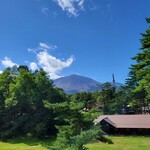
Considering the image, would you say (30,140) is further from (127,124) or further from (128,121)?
(128,121)

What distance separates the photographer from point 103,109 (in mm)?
74688

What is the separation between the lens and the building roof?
47.2 metres

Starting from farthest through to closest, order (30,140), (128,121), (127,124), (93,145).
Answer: (128,121) → (127,124) → (30,140) → (93,145)

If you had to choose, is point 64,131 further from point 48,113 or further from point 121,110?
point 121,110

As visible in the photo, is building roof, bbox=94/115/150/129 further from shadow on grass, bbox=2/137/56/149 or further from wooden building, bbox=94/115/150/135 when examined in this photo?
shadow on grass, bbox=2/137/56/149

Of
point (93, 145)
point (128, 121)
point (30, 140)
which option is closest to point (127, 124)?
point (128, 121)

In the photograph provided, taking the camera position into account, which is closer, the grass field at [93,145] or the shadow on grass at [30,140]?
the grass field at [93,145]

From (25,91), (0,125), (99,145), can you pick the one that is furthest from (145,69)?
(0,125)

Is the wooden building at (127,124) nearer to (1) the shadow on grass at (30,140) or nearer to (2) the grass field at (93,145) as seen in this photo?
(2) the grass field at (93,145)

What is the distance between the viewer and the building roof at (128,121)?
47250 mm

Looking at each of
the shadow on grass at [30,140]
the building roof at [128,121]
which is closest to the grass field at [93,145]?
the shadow on grass at [30,140]

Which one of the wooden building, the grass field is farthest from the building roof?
the grass field

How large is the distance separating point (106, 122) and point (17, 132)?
699 inches

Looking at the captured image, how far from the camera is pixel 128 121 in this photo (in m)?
49.8
